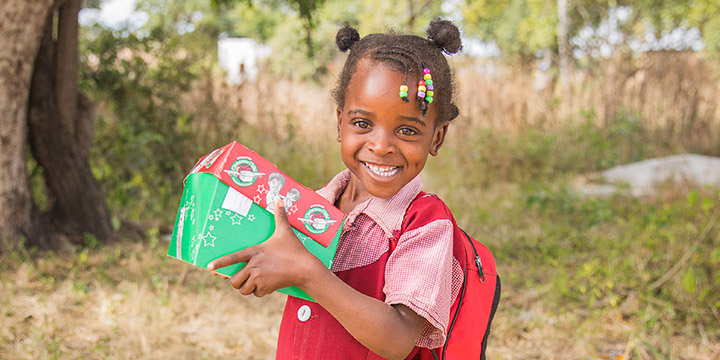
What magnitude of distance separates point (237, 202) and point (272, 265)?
15cm

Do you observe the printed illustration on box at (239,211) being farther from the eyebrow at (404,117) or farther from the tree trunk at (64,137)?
the tree trunk at (64,137)

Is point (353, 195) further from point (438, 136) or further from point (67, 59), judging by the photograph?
point (67, 59)

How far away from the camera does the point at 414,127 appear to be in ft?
4.24

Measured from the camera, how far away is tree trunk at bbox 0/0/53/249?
11.2 ft

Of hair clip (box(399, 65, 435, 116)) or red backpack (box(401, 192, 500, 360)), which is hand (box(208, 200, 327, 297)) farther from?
hair clip (box(399, 65, 435, 116))

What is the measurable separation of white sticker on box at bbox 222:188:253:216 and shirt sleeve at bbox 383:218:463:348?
317 mm

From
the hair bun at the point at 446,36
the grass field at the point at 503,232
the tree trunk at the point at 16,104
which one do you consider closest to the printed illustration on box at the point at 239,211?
the hair bun at the point at 446,36

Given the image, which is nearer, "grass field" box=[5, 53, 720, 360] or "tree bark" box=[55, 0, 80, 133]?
"grass field" box=[5, 53, 720, 360]

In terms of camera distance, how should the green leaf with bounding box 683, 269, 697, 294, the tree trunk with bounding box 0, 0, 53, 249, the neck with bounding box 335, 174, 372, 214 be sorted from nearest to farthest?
the neck with bounding box 335, 174, 372, 214 < the green leaf with bounding box 683, 269, 697, 294 < the tree trunk with bounding box 0, 0, 53, 249

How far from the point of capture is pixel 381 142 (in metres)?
1.28

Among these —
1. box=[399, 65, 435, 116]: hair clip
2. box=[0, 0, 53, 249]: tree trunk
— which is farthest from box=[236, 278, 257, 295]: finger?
box=[0, 0, 53, 249]: tree trunk

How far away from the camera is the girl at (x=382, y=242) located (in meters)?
1.13

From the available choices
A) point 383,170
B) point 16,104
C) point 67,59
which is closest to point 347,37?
point 383,170

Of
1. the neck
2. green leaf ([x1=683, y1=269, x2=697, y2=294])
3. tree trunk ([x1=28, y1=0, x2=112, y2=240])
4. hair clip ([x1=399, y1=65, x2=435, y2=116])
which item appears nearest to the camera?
hair clip ([x1=399, y1=65, x2=435, y2=116])
